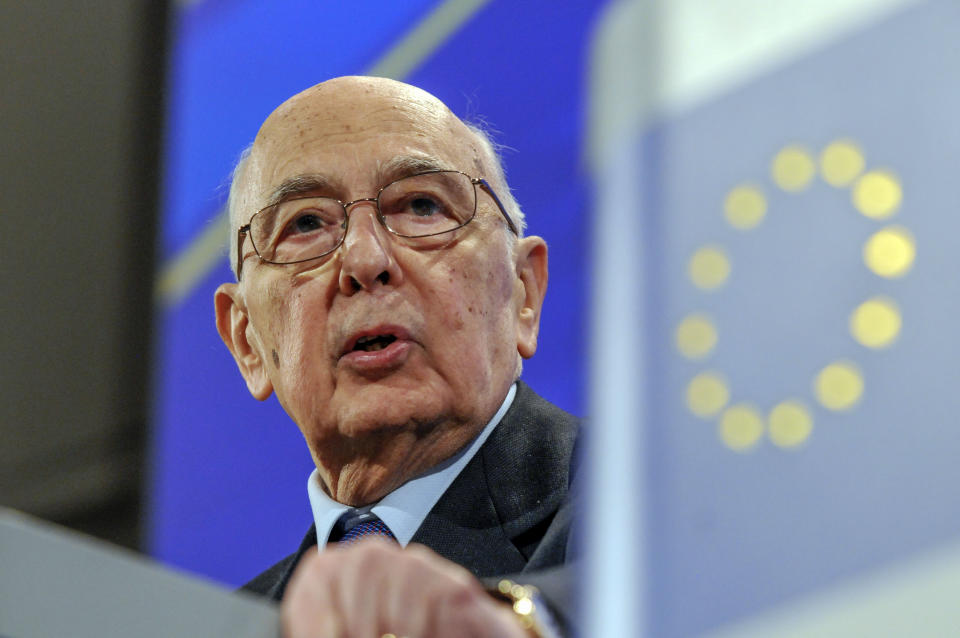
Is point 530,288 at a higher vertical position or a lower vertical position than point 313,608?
higher

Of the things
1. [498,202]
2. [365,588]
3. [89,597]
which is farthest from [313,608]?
[498,202]

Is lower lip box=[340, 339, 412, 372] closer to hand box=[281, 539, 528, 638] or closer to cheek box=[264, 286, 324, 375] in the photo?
cheek box=[264, 286, 324, 375]

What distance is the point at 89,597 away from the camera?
31.0 inches

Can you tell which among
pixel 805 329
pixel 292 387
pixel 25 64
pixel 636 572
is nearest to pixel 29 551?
pixel 292 387

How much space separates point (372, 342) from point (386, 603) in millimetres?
244

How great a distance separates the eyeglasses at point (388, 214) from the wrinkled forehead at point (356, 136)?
2 cm

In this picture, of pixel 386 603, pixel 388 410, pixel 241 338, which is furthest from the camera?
pixel 241 338

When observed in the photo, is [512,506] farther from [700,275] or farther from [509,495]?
[700,275]

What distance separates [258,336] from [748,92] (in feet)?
1.58

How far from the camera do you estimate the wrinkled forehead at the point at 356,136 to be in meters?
0.94

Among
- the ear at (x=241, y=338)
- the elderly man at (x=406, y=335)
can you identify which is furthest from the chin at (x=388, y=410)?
the ear at (x=241, y=338)

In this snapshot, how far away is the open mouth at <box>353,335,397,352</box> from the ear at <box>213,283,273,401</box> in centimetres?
10

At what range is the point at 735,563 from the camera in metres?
0.94

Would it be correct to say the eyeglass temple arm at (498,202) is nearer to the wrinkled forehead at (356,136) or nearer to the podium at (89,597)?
the wrinkled forehead at (356,136)
